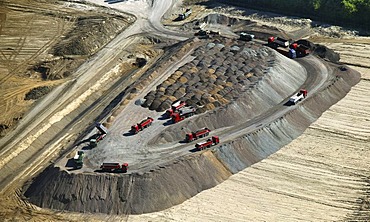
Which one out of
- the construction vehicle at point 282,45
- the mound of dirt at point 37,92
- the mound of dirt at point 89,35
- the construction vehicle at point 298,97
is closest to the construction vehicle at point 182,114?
the construction vehicle at point 298,97

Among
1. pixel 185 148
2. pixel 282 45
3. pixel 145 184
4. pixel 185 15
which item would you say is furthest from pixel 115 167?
pixel 185 15

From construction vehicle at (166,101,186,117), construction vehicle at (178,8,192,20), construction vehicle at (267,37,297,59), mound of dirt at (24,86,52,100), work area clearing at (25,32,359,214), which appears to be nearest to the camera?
work area clearing at (25,32,359,214)

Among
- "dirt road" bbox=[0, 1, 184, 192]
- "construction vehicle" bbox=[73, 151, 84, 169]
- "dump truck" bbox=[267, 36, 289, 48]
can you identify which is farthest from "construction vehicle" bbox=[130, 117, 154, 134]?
"dump truck" bbox=[267, 36, 289, 48]

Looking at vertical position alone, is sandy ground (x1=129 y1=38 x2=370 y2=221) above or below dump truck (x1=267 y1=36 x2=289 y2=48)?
below

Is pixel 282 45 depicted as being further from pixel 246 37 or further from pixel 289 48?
pixel 246 37

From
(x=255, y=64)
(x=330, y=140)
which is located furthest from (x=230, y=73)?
(x=330, y=140)

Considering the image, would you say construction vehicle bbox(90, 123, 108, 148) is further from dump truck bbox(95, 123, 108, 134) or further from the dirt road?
the dirt road

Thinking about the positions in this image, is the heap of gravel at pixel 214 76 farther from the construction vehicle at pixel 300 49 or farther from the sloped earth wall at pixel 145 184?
the sloped earth wall at pixel 145 184

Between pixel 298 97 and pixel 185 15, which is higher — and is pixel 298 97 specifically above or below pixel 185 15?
below
